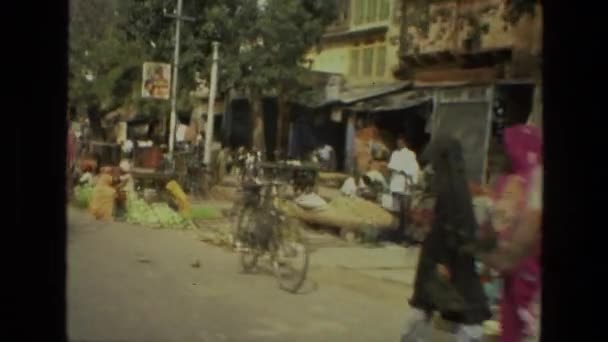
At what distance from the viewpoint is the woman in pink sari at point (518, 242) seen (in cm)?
254

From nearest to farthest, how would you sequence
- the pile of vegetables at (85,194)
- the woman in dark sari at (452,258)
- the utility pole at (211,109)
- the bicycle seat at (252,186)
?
1. the woman in dark sari at (452,258)
2. the utility pole at (211,109)
3. the pile of vegetables at (85,194)
4. the bicycle seat at (252,186)

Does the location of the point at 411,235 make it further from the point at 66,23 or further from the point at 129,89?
the point at 66,23

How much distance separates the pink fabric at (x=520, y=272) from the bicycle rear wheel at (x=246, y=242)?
79.7 inches

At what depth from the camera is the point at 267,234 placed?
16.2 ft

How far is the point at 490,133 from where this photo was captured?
151 inches

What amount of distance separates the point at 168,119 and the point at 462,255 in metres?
2.10

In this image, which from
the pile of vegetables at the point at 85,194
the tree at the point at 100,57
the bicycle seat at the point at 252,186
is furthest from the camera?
the bicycle seat at the point at 252,186

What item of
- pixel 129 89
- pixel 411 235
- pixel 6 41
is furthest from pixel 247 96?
pixel 6 41

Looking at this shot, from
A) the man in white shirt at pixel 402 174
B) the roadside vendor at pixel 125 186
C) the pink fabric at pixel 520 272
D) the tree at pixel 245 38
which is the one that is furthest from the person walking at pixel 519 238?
the roadside vendor at pixel 125 186

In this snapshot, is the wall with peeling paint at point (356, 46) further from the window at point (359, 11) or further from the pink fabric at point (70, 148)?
the pink fabric at point (70, 148)

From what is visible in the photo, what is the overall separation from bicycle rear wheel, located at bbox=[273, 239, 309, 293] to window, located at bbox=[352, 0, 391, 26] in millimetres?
1371

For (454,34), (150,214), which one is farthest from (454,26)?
(150,214)

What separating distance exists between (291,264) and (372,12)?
4.91ft

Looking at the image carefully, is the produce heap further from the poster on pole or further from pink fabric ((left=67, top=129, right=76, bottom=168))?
pink fabric ((left=67, top=129, right=76, bottom=168))
